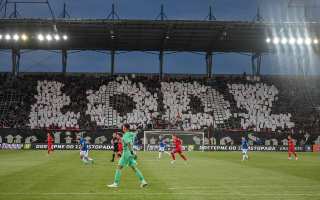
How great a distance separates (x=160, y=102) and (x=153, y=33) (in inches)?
398

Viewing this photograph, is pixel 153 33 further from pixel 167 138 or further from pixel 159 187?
pixel 159 187

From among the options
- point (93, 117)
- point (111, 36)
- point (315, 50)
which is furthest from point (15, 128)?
point (315, 50)

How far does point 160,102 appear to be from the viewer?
6981cm

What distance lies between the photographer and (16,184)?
64.1 ft

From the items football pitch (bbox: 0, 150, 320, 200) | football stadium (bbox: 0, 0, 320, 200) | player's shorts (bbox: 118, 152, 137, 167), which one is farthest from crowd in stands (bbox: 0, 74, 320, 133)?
player's shorts (bbox: 118, 152, 137, 167)

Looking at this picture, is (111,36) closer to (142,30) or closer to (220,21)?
(142,30)

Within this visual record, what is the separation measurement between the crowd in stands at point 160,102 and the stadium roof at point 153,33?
5080 mm

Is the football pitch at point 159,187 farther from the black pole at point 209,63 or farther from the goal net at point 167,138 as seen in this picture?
the black pole at point 209,63

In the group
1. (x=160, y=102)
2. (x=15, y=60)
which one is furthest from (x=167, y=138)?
(x=15, y=60)

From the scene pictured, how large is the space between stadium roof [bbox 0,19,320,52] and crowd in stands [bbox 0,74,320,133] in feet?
16.7

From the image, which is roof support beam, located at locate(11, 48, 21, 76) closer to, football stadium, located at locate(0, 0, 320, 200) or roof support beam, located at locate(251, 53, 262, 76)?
football stadium, located at locate(0, 0, 320, 200)

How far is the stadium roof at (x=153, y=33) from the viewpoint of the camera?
6241cm

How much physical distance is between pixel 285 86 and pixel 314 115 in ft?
26.8

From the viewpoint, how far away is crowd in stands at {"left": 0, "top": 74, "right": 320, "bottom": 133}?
2569 inches
